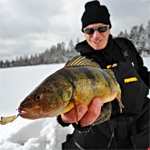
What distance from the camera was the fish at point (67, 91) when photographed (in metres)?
0.94

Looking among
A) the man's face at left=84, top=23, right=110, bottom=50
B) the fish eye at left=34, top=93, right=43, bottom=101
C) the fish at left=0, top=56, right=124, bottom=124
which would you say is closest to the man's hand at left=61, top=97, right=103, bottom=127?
the fish at left=0, top=56, right=124, bottom=124

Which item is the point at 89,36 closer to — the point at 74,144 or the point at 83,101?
the point at 83,101

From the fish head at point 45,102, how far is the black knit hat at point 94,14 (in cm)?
267

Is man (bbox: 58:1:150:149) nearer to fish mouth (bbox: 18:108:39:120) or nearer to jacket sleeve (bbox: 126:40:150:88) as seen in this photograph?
jacket sleeve (bbox: 126:40:150:88)

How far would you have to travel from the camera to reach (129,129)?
2.82 metres

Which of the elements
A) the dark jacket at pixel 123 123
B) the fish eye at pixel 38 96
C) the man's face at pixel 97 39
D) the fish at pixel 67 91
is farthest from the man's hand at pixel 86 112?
the man's face at pixel 97 39

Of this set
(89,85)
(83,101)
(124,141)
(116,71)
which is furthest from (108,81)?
(124,141)

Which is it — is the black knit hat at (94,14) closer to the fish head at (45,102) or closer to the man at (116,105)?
the man at (116,105)

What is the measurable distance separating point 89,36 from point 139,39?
33220mm

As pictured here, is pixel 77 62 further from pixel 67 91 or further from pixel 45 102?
pixel 45 102

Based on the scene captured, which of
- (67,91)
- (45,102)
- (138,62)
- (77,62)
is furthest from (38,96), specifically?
(138,62)

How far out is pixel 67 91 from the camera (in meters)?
1.10

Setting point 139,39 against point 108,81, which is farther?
point 139,39

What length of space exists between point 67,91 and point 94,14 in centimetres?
282
